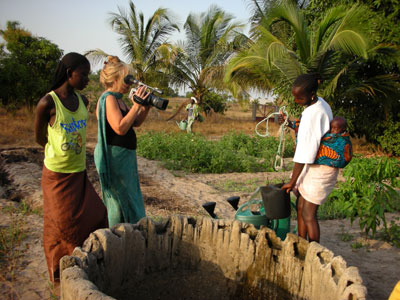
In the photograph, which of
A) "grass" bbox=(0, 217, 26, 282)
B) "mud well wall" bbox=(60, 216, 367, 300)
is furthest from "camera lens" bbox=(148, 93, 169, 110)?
"grass" bbox=(0, 217, 26, 282)

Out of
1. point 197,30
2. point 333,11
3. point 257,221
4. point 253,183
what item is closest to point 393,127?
point 333,11

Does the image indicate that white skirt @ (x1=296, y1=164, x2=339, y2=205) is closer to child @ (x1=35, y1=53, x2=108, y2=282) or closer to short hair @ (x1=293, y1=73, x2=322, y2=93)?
short hair @ (x1=293, y1=73, x2=322, y2=93)

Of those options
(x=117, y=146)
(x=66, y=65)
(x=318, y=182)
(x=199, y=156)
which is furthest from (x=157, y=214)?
(x=199, y=156)

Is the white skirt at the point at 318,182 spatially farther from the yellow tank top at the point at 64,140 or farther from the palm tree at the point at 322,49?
the palm tree at the point at 322,49

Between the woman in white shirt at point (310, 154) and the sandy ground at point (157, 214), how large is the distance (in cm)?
83

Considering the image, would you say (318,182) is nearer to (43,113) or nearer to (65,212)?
(65,212)

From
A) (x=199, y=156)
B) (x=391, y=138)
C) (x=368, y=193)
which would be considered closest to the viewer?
(x=368, y=193)

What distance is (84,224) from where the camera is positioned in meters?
2.13

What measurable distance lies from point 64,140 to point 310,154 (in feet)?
5.20

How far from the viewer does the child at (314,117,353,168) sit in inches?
89.6

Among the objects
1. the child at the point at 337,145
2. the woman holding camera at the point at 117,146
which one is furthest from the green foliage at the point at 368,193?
the woman holding camera at the point at 117,146

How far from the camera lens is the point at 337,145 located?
7.48 feet

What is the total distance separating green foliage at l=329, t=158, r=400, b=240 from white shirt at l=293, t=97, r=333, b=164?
4.72ft

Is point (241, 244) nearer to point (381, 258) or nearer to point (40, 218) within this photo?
point (381, 258)
